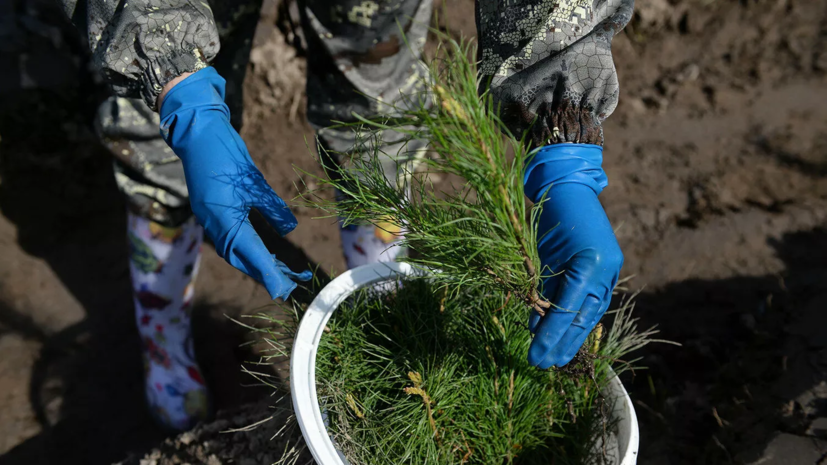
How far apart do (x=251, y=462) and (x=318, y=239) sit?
1.21 m

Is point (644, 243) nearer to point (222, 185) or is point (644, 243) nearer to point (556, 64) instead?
point (556, 64)

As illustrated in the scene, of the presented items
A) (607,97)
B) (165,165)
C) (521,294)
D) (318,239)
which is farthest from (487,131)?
(318,239)

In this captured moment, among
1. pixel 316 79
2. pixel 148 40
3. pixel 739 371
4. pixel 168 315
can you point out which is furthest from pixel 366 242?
pixel 739 371

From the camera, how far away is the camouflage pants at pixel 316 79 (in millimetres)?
1562

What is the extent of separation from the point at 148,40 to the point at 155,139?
0.55m

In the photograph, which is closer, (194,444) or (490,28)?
(490,28)

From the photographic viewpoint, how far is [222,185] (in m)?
1.07

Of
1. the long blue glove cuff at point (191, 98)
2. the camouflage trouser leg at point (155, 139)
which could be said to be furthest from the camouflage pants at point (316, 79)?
the long blue glove cuff at point (191, 98)

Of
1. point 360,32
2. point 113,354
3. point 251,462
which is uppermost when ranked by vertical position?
point 360,32

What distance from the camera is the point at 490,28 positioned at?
1.11 meters

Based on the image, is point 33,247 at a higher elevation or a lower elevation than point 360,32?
lower

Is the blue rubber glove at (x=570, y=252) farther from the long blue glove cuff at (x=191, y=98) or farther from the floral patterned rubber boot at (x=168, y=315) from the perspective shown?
the floral patterned rubber boot at (x=168, y=315)

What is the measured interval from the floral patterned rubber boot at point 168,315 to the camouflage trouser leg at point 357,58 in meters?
0.55

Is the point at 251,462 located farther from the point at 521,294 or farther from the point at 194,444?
the point at 521,294
